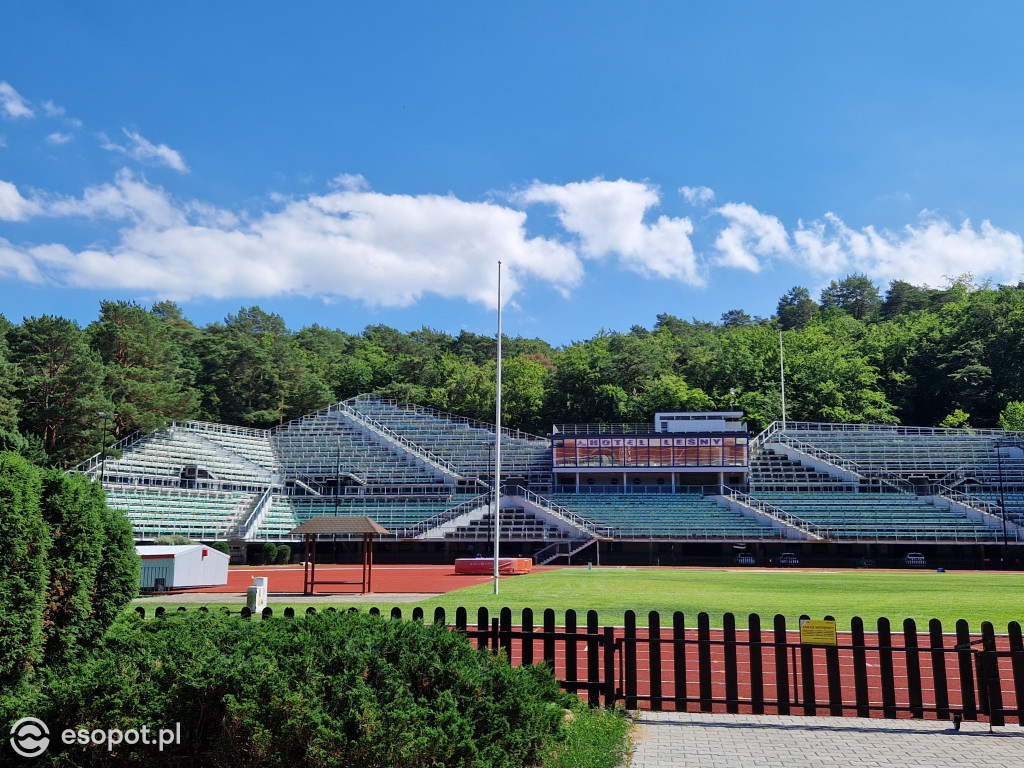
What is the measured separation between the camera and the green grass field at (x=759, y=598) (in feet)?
61.9

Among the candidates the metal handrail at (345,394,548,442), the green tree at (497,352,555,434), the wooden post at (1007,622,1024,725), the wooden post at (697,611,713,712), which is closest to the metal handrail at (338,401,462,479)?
the metal handrail at (345,394,548,442)

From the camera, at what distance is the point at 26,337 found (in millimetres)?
67125

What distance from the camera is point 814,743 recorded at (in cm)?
765

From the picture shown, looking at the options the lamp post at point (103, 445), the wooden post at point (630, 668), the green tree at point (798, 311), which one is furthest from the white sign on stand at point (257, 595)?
the green tree at point (798, 311)

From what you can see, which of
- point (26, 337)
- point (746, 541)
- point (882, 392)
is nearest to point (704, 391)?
point (882, 392)

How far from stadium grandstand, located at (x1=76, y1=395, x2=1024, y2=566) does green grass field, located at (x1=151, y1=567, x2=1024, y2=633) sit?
16.6 m

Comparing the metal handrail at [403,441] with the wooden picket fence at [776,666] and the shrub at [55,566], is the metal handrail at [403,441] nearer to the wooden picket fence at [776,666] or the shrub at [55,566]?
the wooden picket fence at [776,666]

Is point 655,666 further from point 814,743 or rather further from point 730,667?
point 814,743

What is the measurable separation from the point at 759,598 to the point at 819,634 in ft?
53.6

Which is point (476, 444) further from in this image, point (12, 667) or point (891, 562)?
point (12, 667)

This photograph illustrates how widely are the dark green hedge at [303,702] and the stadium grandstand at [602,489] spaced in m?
45.8

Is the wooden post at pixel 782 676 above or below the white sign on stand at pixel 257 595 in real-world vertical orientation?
above

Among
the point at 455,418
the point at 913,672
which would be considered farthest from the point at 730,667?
the point at 455,418

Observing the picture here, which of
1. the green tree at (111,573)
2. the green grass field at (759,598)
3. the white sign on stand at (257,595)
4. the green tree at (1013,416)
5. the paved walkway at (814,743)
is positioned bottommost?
the green grass field at (759,598)
